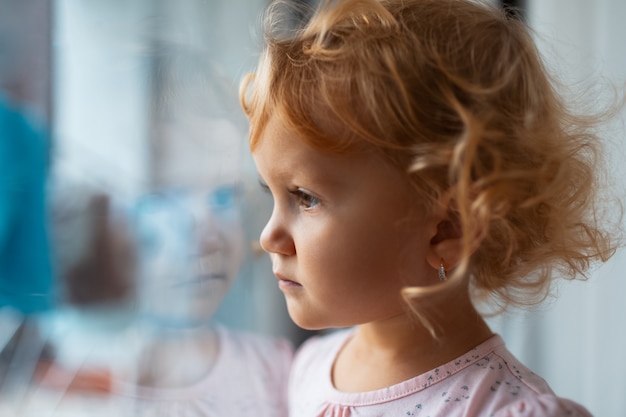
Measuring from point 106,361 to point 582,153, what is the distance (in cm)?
76

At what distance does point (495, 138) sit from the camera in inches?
32.2

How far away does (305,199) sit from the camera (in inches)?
35.5

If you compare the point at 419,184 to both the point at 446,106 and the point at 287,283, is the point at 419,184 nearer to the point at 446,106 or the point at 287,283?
the point at 446,106

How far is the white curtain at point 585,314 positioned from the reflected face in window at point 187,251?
512mm

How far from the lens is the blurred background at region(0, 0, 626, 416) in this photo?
100cm

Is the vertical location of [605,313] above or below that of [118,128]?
below

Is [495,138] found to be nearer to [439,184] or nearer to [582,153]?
[439,184]

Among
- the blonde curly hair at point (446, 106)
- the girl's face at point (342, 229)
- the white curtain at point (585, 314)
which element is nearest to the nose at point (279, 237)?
the girl's face at point (342, 229)

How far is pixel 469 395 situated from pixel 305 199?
308mm

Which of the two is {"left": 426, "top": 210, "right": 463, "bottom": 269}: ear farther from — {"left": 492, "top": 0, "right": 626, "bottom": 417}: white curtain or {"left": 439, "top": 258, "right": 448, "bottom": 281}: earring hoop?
{"left": 492, "top": 0, "right": 626, "bottom": 417}: white curtain

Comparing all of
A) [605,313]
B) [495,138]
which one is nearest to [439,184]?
[495,138]

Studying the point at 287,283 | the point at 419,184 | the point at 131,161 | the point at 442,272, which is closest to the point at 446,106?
the point at 419,184

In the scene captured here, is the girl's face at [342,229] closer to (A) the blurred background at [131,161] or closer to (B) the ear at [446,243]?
(B) the ear at [446,243]

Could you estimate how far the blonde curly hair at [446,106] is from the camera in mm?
820
